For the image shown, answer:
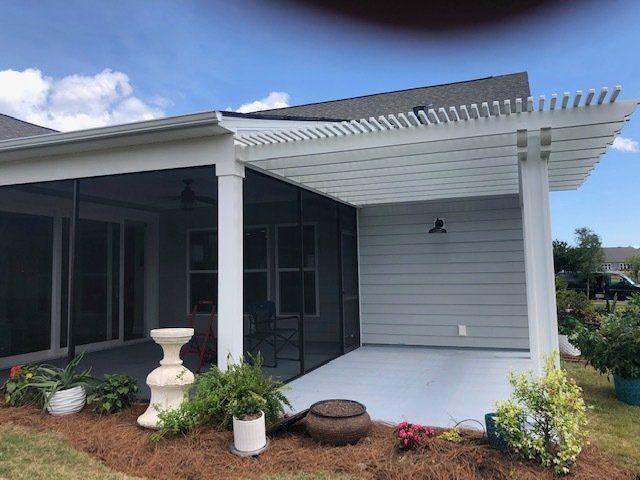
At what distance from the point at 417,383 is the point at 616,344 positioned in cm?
196

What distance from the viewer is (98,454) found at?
337cm

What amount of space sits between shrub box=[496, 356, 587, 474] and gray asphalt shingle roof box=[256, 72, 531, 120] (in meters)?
5.29

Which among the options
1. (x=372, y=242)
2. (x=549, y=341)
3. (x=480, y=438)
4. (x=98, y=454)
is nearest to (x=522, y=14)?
(x=549, y=341)

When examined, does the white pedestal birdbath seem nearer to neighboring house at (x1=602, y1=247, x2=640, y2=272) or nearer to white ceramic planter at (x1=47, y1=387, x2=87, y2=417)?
white ceramic planter at (x1=47, y1=387, x2=87, y2=417)

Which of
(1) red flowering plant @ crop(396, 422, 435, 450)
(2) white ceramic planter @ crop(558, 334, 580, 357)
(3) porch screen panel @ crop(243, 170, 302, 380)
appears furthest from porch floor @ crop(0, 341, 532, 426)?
(3) porch screen panel @ crop(243, 170, 302, 380)

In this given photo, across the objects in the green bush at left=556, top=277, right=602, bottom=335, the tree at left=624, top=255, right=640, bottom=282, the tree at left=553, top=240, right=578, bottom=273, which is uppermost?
the tree at left=553, top=240, right=578, bottom=273

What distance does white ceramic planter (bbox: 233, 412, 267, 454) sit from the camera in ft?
10.6

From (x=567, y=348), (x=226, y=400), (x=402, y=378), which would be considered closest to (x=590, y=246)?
(x=567, y=348)

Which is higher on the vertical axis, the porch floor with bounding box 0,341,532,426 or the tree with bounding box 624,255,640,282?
the tree with bounding box 624,255,640,282

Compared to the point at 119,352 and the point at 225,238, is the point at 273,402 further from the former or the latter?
the point at 119,352

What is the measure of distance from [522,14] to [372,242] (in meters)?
4.95

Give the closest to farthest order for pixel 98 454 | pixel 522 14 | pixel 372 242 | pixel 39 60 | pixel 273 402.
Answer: pixel 522 14 → pixel 98 454 → pixel 273 402 → pixel 372 242 → pixel 39 60

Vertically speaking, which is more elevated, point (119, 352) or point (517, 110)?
point (517, 110)

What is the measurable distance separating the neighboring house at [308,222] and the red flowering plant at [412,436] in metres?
1.19
